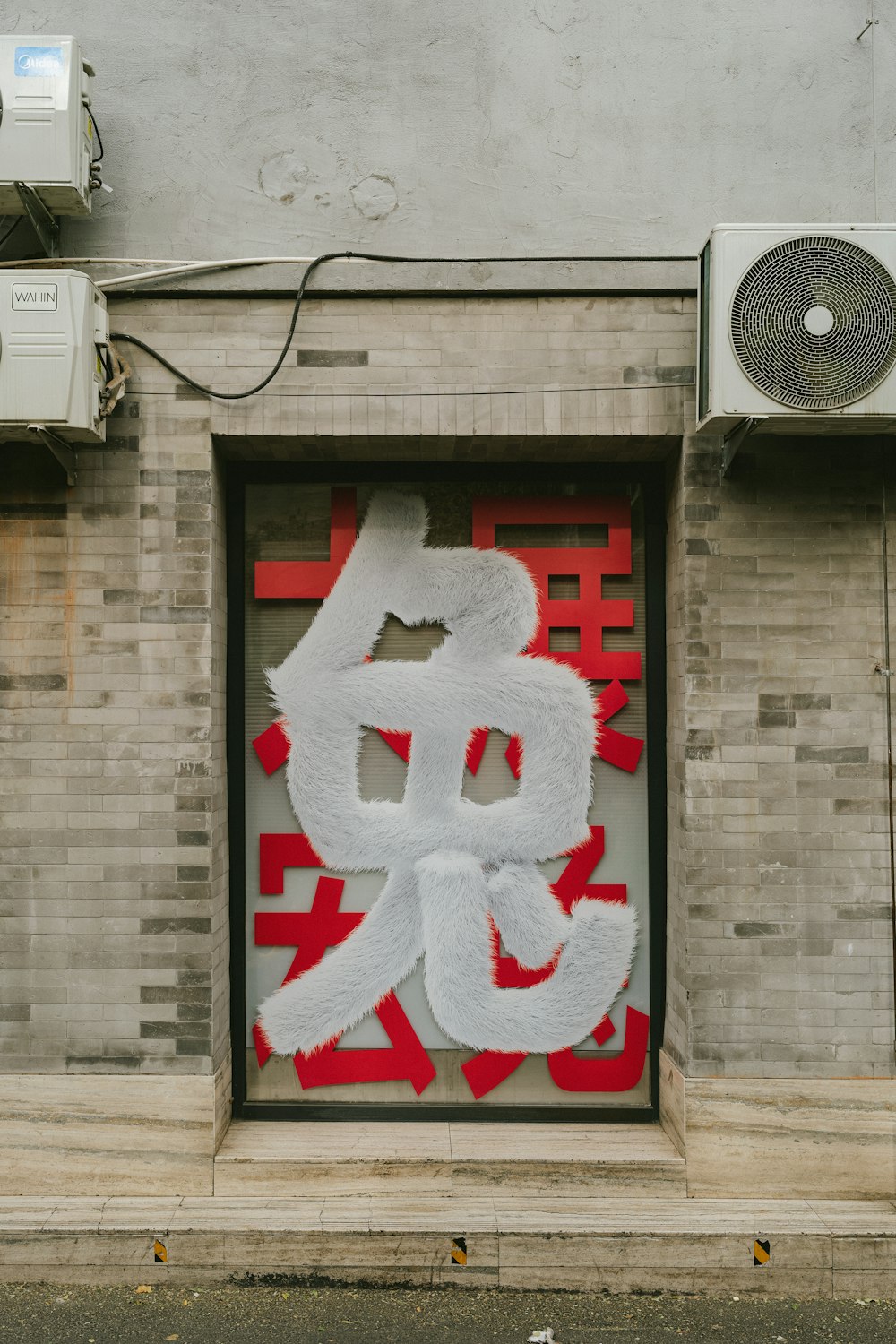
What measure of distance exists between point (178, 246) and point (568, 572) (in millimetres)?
2533

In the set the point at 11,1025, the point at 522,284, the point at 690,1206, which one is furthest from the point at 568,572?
the point at 11,1025

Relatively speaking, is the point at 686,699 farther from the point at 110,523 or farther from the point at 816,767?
the point at 110,523

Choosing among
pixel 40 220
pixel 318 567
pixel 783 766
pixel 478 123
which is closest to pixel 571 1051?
pixel 783 766

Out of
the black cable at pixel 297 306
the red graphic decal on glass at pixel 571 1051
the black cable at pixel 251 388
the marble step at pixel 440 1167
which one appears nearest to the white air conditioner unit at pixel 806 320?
the black cable at pixel 297 306

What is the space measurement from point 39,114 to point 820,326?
362 cm

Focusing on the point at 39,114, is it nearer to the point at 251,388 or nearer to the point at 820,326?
the point at 251,388

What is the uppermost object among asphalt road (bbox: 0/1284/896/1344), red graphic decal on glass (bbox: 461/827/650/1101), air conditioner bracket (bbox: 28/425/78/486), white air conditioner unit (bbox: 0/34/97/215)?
white air conditioner unit (bbox: 0/34/97/215)

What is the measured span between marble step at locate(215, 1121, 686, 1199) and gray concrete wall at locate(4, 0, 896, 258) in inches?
173

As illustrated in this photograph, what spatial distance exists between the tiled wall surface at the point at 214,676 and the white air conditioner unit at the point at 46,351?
0.34 metres

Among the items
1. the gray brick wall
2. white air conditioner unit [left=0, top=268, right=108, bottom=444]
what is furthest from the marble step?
white air conditioner unit [left=0, top=268, right=108, bottom=444]

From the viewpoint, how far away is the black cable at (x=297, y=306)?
459 cm

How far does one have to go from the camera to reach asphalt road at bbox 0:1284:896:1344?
3836mm

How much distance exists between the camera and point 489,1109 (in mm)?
4891

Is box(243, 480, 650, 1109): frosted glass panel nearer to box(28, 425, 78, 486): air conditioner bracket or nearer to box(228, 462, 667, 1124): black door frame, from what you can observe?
box(228, 462, 667, 1124): black door frame
